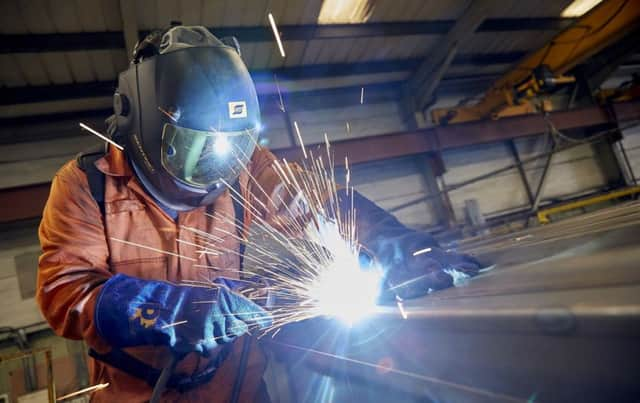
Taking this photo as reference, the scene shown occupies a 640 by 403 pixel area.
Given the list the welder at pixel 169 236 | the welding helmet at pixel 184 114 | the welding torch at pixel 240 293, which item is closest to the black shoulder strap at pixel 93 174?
the welder at pixel 169 236

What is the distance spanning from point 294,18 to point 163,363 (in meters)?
3.30

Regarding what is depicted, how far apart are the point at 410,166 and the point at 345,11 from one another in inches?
94.8

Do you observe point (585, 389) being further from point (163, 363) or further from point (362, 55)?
point (362, 55)

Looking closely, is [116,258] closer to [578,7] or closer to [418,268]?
[418,268]

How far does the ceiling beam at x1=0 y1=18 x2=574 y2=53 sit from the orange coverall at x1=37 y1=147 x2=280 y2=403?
2409 millimetres

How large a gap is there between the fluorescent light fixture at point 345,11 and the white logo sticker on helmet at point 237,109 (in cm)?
266

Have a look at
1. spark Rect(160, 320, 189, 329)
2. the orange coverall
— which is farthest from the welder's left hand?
the orange coverall

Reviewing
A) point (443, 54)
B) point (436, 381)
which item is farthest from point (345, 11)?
point (436, 381)

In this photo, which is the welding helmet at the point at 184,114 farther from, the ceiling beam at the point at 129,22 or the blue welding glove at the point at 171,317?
the ceiling beam at the point at 129,22

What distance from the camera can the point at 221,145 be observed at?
128 centimetres

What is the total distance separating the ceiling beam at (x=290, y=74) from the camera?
339cm

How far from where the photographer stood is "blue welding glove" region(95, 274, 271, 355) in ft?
2.95

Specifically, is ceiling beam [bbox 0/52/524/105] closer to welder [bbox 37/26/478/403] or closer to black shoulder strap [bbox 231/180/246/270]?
welder [bbox 37/26/478/403]

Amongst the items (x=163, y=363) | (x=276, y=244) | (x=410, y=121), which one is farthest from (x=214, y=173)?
(x=410, y=121)
